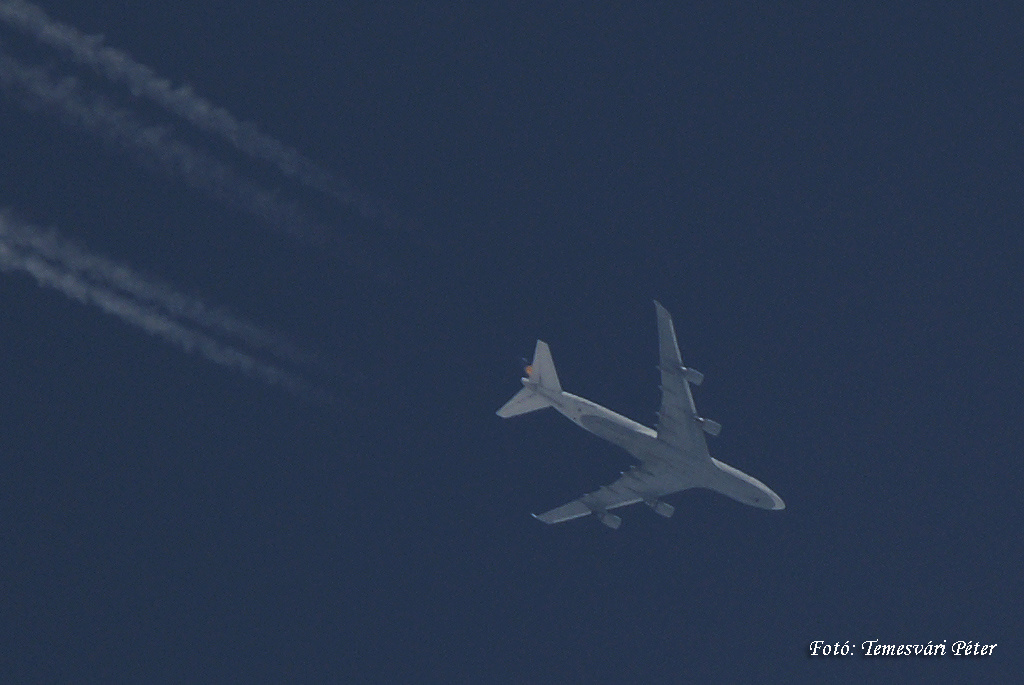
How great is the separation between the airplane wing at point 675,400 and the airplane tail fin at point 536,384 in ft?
20.7

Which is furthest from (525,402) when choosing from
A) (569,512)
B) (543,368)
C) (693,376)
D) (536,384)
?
(693,376)

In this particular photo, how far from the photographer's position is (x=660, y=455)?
328 feet

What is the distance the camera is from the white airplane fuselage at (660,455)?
99000 mm

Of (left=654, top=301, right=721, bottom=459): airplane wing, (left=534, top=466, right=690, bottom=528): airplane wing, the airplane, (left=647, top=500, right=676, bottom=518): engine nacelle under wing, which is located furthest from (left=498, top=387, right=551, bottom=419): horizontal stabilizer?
(left=647, top=500, right=676, bottom=518): engine nacelle under wing

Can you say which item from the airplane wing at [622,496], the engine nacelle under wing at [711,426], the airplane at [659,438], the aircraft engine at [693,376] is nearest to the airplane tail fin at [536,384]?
the airplane at [659,438]

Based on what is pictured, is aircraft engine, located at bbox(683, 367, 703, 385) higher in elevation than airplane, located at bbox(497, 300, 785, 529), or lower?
higher

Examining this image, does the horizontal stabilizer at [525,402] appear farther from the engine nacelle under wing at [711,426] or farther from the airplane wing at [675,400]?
the engine nacelle under wing at [711,426]

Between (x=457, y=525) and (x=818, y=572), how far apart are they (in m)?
20.3

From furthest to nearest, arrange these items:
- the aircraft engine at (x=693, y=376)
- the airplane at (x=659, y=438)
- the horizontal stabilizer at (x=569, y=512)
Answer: the horizontal stabilizer at (x=569, y=512), the airplane at (x=659, y=438), the aircraft engine at (x=693, y=376)

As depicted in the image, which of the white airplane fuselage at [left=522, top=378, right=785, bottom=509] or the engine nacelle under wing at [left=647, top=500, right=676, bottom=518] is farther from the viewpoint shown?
the engine nacelle under wing at [left=647, top=500, right=676, bottom=518]

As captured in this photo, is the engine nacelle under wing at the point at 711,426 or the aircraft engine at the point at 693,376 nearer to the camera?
the aircraft engine at the point at 693,376

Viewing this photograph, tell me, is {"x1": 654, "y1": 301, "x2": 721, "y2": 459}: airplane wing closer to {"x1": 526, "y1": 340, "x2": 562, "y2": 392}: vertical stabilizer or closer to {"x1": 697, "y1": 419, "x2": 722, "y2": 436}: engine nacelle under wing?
{"x1": 697, "y1": 419, "x2": 722, "y2": 436}: engine nacelle under wing

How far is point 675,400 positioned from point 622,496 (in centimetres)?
825

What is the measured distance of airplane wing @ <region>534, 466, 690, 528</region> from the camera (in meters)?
102
